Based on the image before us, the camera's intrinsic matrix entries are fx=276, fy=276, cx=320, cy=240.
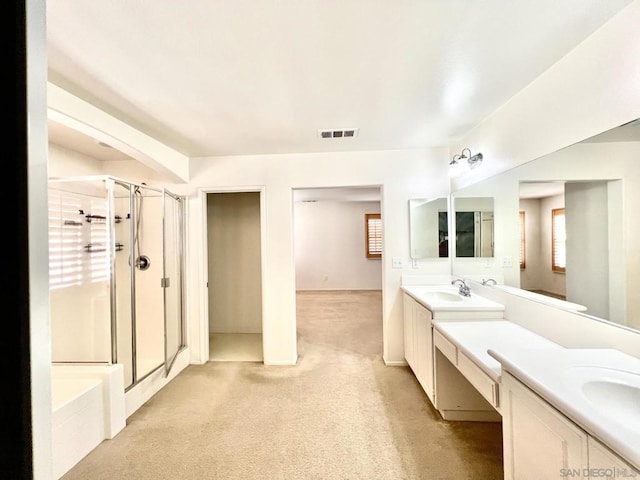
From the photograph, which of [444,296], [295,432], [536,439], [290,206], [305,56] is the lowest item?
[295,432]

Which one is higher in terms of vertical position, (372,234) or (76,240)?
(372,234)

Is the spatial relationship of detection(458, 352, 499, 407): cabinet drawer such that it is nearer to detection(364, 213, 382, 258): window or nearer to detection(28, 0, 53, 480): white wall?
detection(28, 0, 53, 480): white wall

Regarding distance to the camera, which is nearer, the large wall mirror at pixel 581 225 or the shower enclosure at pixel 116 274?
the large wall mirror at pixel 581 225

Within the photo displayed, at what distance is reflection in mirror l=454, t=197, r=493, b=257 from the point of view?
7.94ft

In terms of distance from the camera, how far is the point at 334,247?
7.22m

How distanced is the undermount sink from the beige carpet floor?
0.96 metres

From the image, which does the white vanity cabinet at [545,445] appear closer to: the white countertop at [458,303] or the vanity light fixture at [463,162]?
the white countertop at [458,303]

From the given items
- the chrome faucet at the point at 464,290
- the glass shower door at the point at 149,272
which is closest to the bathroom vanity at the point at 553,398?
the chrome faucet at the point at 464,290

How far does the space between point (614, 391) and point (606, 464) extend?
0.42 meters

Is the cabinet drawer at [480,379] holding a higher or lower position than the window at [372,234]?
lower

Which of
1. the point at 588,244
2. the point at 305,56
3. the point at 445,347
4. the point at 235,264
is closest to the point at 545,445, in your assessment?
the point at 445,347

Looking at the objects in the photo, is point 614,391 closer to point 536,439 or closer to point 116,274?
point 536,439

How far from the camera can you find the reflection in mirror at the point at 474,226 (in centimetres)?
242

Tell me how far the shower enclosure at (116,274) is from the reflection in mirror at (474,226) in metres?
3.08
